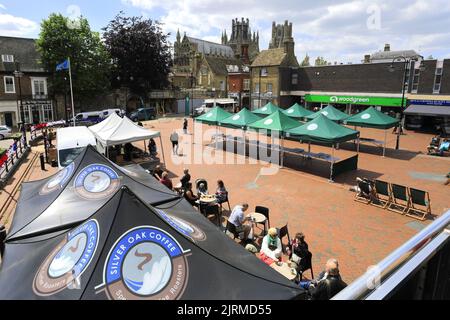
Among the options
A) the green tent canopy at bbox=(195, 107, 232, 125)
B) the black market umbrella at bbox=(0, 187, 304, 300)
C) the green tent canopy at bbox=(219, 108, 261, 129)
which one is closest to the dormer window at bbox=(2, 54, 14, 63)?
the green tent canopy at bbox=(195, 107, 232, 125)

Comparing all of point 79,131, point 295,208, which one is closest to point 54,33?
point 79,131

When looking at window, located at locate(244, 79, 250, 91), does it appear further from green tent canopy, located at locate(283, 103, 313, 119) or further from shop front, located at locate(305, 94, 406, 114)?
green tent canopy, located at locate(283, 103, 313, 119)

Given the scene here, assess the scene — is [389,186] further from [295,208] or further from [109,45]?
[109,45]

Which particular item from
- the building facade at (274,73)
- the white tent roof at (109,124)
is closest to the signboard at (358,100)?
the building facade at (274,73)

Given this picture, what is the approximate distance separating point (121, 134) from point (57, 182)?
25.4 feet

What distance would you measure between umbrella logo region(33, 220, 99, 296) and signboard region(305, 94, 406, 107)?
36.6m

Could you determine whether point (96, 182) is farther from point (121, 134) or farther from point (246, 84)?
point (246, 84)

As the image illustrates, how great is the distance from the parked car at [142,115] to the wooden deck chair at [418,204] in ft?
114

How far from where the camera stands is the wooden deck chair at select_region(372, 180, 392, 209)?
1164 cm

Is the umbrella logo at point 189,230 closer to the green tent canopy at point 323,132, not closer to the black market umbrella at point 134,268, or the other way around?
the black market umbrella at point 134,268

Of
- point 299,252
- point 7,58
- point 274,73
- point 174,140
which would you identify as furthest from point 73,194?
point 274,73

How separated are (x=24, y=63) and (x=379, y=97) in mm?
41911

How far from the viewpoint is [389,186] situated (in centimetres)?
1164

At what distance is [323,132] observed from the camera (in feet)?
50.5
